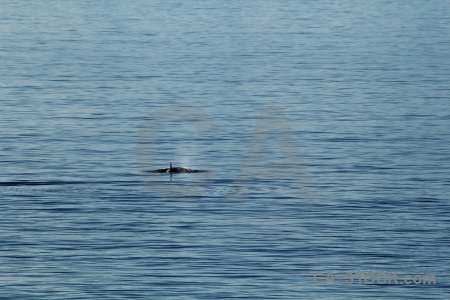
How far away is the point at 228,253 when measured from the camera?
5775cm

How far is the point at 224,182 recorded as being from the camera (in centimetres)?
7331

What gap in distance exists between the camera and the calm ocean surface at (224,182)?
54875mm

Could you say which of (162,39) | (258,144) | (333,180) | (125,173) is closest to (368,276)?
(333,180)

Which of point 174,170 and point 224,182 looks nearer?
point 224,182

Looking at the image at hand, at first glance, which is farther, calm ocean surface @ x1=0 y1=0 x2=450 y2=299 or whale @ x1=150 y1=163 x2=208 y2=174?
whale @ x1=150 y1=163 x2=208 y2=174

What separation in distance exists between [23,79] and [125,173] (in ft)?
168

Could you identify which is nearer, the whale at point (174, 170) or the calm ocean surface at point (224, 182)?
the calm ocean surface at point (224, 182)

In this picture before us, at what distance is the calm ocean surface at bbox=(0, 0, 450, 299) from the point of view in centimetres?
5488

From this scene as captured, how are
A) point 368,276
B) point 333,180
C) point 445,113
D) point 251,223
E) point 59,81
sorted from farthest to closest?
point 59,81, point 445,113, point 333,180, point 251,223, point 368,276

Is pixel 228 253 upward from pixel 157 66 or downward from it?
upward

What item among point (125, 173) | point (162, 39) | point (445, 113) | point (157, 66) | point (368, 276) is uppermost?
point (368, 276)

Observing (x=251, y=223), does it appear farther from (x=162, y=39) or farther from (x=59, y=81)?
(x=162, y=39)

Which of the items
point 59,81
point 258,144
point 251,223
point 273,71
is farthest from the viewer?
point 273,71

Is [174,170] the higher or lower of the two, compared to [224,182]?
lower
